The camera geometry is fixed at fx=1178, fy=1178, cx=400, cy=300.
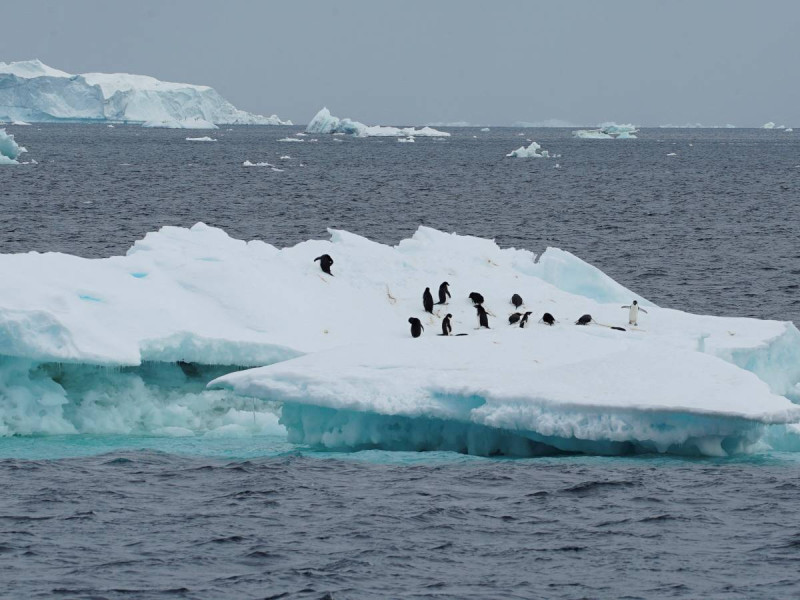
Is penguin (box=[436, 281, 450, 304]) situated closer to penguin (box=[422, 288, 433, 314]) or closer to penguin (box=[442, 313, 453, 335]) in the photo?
penguin (box=[422, 288, 433, 314])

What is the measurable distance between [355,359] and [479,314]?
373cm

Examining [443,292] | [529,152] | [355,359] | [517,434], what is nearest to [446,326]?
A: [443,292]

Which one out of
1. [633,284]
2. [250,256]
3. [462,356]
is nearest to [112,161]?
[633,284]

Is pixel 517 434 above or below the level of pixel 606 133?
below

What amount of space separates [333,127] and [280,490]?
14704 centimetres

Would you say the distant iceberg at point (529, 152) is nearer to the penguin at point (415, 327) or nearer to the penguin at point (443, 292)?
the penguin at point (443, 292)

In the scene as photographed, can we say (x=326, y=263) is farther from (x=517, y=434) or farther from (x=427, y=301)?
(x=517, y=434)

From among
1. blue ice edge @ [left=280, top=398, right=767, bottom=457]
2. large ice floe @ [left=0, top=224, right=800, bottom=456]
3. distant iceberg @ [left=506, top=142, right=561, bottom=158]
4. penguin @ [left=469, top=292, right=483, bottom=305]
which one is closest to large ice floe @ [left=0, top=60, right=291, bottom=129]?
distant iceberg @ [left=506, top=142, right=561, bottom=158]

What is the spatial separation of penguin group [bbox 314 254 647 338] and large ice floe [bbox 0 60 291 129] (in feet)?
498

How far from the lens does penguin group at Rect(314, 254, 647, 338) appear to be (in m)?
18.5

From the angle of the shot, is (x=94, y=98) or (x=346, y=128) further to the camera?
(x=94, y=98)

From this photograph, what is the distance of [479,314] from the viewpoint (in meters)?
19.1

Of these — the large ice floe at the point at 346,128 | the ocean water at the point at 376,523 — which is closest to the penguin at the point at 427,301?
the ocean water at the point at 376,523

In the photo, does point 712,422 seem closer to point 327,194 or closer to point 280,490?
point 280,490
